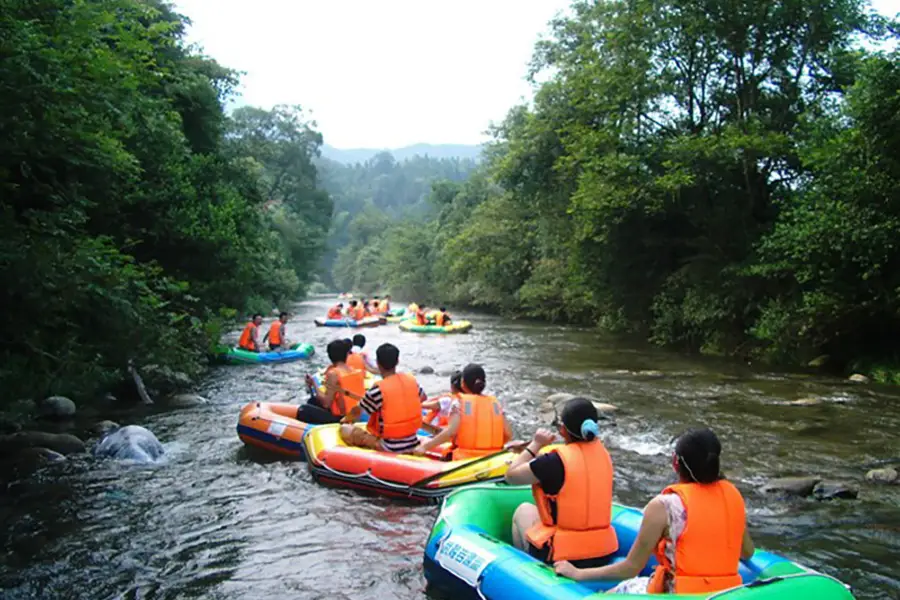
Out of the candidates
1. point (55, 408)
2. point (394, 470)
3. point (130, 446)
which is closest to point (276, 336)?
point (55, 408)

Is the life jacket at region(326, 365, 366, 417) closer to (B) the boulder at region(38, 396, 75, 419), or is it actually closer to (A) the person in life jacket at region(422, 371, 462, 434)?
(A) the person in life jacket at region(422, 371, 462, 434)

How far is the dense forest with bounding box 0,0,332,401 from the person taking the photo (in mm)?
6195

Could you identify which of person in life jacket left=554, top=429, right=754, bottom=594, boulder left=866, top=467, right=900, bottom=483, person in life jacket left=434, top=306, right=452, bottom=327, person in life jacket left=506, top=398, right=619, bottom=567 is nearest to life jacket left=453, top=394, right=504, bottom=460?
person in life jacket left=506, top=398, right=619, bottom=567

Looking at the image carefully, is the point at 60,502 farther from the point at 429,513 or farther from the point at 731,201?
the point at 731,201

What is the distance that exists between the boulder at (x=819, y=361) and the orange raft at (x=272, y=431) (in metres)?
10.2

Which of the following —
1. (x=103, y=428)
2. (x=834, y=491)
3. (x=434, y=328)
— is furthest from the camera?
(x=434, y=328)

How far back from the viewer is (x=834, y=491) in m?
6.21

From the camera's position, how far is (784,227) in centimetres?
1280

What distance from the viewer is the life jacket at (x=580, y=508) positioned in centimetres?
366

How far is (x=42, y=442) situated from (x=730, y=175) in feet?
45.7

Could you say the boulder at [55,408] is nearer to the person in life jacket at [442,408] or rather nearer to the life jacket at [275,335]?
the person in life jacket at [442,408]

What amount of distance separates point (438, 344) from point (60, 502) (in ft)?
45.0

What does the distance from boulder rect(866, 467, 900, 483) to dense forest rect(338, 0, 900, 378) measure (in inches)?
205

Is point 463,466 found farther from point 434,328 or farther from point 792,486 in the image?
point 434,328
